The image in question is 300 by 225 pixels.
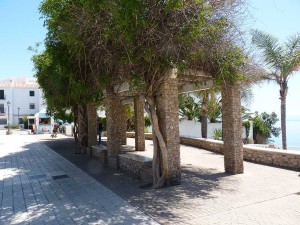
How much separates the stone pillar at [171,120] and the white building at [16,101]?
192 feet

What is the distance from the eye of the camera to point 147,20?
23.0 ft

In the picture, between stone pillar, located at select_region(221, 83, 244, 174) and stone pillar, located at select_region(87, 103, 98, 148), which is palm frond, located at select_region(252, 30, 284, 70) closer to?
stone pillar, located at select_region(221, 83, 244, 174)

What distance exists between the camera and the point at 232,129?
33.3 ft

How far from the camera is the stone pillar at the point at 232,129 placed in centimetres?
1009

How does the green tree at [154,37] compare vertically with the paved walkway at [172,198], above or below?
above

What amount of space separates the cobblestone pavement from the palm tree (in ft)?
35.5

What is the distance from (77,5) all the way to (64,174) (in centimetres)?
644

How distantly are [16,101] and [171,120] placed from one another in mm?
62640

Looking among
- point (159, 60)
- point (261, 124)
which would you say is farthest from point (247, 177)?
point (261, 124)

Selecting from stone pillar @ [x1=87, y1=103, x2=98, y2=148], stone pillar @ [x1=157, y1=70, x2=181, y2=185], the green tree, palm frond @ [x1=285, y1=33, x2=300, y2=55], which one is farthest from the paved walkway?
palm frond @ [x1=285, y1=33, x2=300, y2=55]

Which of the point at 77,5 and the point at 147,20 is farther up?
the point at 77,5

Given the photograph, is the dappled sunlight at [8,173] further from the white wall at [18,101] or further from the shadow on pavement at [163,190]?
the white wall at [18,101]

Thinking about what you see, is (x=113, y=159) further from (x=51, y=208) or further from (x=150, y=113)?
(x=51, y=208)

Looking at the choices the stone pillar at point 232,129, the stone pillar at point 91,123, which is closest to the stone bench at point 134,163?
the stone pillar at point 232,129
